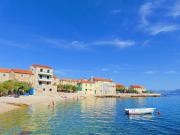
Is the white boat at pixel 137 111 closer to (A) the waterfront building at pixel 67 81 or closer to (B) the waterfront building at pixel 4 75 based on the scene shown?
(B) the waterfront building at pixel 4 75

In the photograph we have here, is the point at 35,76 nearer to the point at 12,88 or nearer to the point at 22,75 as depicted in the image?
the point at 22,75

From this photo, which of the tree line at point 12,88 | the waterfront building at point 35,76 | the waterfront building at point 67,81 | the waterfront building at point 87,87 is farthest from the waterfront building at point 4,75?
the waterfront building at point 87,87

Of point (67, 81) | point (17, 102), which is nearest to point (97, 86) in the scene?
point (67, 81)

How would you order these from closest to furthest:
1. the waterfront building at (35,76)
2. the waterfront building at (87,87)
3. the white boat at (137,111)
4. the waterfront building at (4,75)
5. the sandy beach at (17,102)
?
1. the white boat at (137,111)
2. the sandy beach at (17,102)
3. the waterfront building at (4,75)
4. the waterfront building at (35,76)
5. the waterfront building at (87,87)

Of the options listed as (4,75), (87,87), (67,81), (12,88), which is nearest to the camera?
(12,88)

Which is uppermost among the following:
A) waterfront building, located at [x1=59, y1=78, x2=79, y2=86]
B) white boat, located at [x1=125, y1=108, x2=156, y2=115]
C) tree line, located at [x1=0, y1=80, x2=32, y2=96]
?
waterfront building, located at [x1=59, y1=78, x2=79, y2=86]

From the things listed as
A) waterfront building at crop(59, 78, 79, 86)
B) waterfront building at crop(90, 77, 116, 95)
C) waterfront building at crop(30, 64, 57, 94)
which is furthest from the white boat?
waterfront building at crop(90, 77, 116, 95)

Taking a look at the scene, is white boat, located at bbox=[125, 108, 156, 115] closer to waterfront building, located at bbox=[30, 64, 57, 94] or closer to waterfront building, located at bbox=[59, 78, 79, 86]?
waterfront building, located at bbox=[30, 64, 57, 94]

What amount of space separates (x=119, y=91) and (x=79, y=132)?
15825 cm

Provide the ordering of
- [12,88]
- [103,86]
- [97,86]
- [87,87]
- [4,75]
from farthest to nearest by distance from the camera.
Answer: [103,86] → [97,86] → [87,87] → [4,75] → [12,88]

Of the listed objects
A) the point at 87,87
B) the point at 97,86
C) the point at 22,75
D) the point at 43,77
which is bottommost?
the point at 87,87

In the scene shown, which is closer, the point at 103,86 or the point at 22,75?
the point at 22,75

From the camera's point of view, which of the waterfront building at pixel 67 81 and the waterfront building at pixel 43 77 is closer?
the waterfront building at pixel 43 77

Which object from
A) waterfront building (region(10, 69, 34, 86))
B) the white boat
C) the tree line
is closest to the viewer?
the white boat
